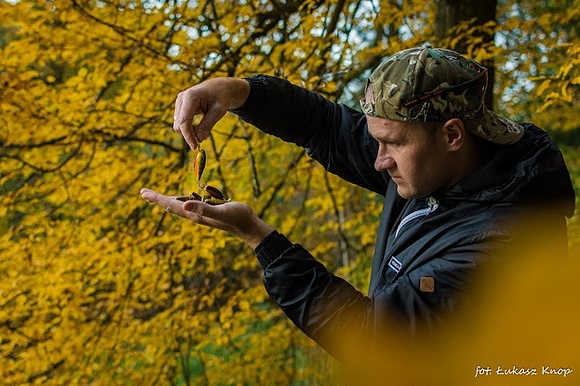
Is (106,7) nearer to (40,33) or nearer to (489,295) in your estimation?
(40,33)

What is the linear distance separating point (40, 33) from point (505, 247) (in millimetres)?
2842

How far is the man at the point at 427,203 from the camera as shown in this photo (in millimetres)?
1271

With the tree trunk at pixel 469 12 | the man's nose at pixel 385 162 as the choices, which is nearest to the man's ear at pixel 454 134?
the man's nose at pixel 385 162

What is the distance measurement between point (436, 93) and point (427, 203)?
262 mm

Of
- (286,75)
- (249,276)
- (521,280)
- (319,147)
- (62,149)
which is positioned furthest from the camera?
(249,276)

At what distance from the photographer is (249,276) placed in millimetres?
5914

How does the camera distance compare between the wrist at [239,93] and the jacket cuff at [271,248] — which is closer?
the jacket cuff at [271,248]

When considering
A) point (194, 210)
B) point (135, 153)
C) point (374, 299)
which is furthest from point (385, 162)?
point (135, 153)

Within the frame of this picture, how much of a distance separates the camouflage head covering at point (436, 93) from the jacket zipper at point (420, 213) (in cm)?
18

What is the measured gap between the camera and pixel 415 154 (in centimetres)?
139

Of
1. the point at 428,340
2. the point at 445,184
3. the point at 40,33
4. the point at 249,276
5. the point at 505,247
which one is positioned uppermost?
the point at 40,33

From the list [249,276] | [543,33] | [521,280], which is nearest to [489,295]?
[521,280]

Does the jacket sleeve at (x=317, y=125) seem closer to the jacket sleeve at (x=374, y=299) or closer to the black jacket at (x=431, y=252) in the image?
the black jacket at (x=431, y=252)

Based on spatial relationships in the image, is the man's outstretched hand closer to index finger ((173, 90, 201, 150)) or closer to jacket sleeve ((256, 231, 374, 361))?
jacket sleeve ((256, 231, 374, 361))
